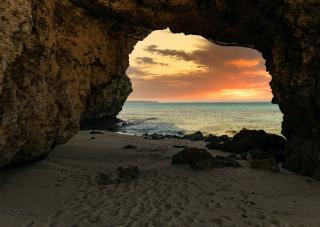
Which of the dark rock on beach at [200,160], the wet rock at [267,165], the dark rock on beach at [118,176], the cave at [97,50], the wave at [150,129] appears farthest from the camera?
the wave at [150,129]

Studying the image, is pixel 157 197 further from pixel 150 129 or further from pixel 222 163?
pixel 150 129

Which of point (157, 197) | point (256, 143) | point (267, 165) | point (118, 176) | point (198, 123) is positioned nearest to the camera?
point (157, 197)

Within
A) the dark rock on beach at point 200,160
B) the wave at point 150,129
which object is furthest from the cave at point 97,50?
the wave at point 150,129

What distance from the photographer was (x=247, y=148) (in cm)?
1972

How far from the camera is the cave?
998 cm

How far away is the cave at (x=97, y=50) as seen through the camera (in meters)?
9.98

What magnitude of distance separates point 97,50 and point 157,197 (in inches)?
386

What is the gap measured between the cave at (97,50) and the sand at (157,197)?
115 cm

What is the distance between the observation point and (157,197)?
10.4 m

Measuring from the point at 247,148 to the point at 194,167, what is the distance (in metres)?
6.82

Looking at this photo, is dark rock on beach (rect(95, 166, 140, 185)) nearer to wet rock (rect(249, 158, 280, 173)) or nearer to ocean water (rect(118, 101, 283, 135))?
wet rock (rect(249, 158, 280, 173))

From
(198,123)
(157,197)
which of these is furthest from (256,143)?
(198,123)

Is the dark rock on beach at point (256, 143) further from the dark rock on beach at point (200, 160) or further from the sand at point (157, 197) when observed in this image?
the sand at point (157, 197)

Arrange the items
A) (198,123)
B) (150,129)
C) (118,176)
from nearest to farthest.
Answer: (118,176) → (150,129) → (198,123)
